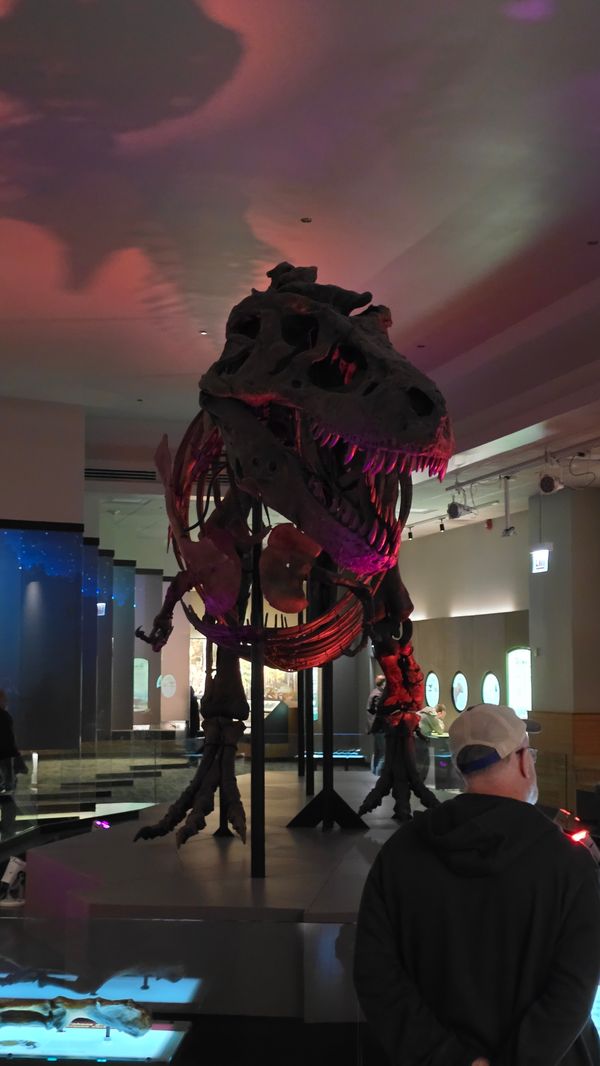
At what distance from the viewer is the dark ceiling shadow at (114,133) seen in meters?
4.40

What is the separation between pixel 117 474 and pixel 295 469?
781 cm

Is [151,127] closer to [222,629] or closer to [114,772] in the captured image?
[222,629]

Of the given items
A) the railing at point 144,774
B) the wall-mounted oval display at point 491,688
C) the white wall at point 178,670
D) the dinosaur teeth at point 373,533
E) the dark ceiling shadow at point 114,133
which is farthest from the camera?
the white wall at point 178,670

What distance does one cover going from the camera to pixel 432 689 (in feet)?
59.5

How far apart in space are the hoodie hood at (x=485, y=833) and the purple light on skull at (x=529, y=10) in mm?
3608

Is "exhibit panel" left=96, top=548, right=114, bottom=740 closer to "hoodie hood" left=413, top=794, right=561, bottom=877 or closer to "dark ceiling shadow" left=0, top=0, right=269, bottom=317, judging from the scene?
"dark ceiling shadow" left=0, top=0, right=269, bottom=317

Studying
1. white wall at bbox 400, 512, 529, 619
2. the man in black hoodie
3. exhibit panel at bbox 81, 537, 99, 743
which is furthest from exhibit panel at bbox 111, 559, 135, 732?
the man in black hoodie

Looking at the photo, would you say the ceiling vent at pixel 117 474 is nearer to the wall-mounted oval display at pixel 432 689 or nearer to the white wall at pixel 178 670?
the wall-mounted oval display at pixel 432 689

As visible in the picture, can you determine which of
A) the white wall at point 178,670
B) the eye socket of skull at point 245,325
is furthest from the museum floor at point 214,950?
the white wall at point 178,670

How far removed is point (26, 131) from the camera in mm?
5195

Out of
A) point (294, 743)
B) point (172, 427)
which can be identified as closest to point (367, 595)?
point (294, 743)

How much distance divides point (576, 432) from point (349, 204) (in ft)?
13.3

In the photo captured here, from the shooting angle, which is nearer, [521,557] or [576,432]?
[576,432]

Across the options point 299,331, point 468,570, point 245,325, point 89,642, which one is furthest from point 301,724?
point 468,570
